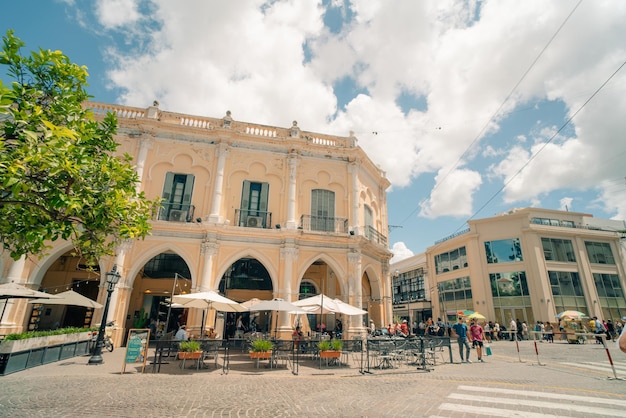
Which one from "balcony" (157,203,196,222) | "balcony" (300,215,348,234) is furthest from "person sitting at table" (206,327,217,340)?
"balcony" (300,215,348,234)

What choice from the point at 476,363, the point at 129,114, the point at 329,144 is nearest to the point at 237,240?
the point at 329,144

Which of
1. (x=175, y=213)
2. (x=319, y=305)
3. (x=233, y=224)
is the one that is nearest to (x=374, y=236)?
(x=233, y=224)

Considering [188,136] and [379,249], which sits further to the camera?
[379,249]

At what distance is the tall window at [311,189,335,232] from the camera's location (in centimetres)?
1788

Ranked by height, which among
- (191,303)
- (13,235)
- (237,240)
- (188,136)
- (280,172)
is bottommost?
(191,303)

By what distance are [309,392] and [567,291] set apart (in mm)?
30641

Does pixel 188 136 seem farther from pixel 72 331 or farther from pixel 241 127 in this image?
pixel 72 331

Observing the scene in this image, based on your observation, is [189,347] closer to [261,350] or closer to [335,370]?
[261,350]

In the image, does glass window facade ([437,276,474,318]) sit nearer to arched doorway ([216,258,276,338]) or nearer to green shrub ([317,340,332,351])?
arched doorway ([216,258,276,338])

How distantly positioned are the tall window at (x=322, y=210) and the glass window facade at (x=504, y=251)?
64.7ft

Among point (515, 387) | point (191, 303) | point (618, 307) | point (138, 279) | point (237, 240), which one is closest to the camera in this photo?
point (515, 387)

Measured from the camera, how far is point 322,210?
60.0 ft

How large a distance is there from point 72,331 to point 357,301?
12631 mm

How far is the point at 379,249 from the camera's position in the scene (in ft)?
64.3
